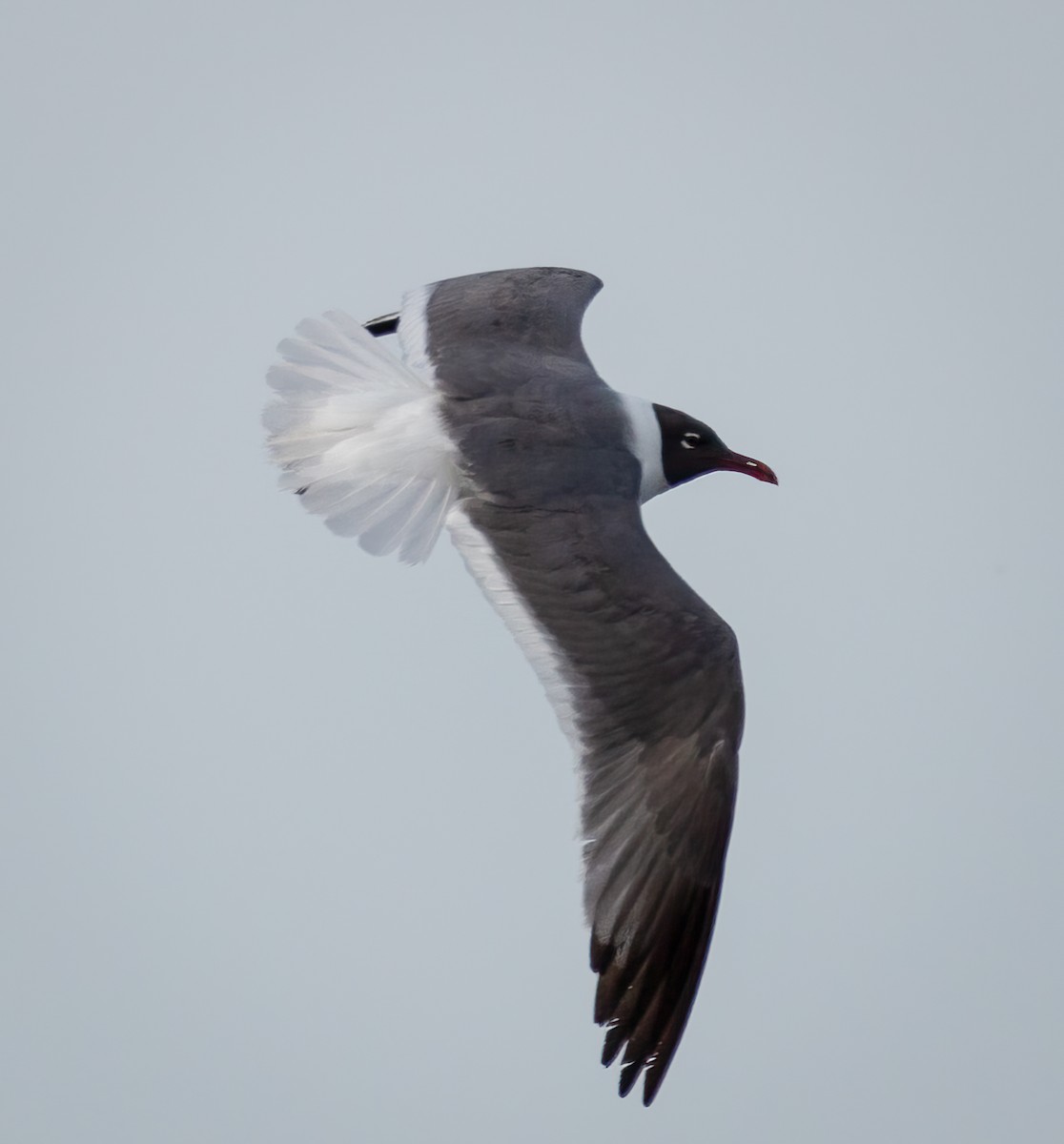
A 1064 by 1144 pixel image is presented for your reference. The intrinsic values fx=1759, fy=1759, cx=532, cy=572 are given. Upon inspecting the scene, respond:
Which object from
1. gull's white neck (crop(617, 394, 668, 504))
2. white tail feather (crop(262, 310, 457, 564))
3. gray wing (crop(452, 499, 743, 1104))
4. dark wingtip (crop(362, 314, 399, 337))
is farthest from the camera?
dark wingtip (crop(362, 314, 399, 337))

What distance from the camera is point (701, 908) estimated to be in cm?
310

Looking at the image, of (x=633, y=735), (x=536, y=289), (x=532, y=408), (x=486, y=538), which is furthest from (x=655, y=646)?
(x=536, y=289)

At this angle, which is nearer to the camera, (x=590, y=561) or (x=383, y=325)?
(x=590, y=561)

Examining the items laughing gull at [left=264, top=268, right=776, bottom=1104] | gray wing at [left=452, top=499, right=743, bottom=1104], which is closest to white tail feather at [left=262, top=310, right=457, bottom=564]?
laughing gull at [left=264, top=268, right=776, bottom=1104]

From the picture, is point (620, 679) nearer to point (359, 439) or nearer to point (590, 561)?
point (590, 561)

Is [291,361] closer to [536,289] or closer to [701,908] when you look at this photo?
[536,289]

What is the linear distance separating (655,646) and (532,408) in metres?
0.59

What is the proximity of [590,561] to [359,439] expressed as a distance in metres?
0.56

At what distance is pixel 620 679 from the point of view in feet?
10.3

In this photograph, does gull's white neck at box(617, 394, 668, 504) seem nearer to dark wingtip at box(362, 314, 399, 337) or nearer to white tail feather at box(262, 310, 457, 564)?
white tail feather at box(262, 310, 457, 564)

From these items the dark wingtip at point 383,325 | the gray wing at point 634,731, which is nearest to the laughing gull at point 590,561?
the gray wing at point 634,731

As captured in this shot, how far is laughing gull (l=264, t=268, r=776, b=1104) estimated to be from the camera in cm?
305

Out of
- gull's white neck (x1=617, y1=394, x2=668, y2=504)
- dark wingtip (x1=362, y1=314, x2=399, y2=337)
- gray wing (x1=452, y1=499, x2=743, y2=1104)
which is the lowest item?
gray wing (x1=452, y1=499, x2=743, y2=1104)

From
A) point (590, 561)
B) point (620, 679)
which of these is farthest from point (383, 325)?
point (620, 679)
